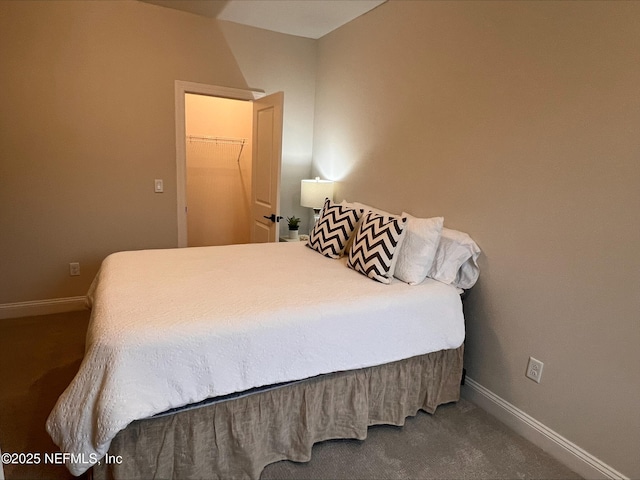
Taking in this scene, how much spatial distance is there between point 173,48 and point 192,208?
81.4 inches

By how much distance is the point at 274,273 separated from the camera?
2.22 metres

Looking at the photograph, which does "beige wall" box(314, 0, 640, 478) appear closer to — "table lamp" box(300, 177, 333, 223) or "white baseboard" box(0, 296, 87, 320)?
"table lamp" box(300, 177, 333, 223)

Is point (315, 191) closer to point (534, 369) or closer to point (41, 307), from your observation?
point (534, 369)

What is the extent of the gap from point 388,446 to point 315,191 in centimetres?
224

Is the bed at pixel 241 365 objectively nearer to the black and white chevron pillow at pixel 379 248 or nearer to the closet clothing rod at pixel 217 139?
Answer: the black and white chevron pillow at pixel 379 248

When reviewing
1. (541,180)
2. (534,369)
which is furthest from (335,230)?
(534,369)

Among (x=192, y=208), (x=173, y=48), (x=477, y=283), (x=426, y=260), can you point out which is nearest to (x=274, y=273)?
(x=426, y=260)

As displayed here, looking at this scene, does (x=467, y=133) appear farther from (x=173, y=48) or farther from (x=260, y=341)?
(x=173, y=48)

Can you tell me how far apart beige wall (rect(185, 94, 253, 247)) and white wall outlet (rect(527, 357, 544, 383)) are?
3.64m

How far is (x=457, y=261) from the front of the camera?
7.36 ft

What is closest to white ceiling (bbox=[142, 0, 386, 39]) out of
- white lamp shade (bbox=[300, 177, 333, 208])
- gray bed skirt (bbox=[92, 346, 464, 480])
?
white lamp shade (bbox=[300, 177, 333, 208])

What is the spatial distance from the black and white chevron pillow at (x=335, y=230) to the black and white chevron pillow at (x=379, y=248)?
31 centimetres

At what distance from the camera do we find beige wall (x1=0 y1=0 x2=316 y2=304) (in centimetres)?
290

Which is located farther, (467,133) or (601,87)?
(467,133)
